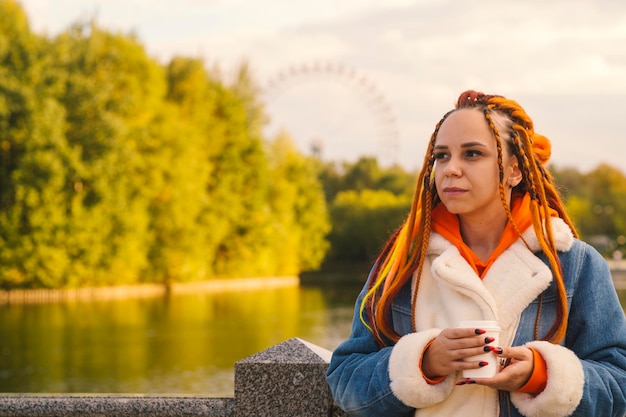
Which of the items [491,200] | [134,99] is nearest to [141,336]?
[134,99]

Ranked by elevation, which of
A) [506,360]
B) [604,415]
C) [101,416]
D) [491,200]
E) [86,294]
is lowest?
[86,294]

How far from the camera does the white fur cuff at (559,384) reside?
92.7 inches

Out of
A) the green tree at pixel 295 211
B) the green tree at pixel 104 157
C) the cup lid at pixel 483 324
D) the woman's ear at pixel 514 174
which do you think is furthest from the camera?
the green tree at pixel 295 211

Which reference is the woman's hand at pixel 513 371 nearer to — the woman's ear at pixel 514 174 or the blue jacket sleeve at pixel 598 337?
the blue jacket sleeve at pixel 598 337

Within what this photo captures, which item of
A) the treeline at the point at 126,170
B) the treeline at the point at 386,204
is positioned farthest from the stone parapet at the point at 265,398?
the treeline at the point at 386,204

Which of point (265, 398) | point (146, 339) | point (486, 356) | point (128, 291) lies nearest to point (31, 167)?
point (128, 291)

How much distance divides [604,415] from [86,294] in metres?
38.0

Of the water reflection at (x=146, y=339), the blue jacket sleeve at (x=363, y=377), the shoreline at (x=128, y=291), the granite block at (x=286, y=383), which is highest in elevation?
the blue jacket sleeve at (x=363, y=377)

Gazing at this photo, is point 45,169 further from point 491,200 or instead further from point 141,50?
point 491,200

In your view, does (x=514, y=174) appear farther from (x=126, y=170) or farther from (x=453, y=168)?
(x=126, y=170)

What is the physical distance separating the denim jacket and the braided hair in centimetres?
3

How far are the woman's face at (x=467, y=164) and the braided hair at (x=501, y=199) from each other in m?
0.02

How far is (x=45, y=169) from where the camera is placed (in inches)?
1415

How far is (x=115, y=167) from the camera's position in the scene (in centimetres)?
3769
